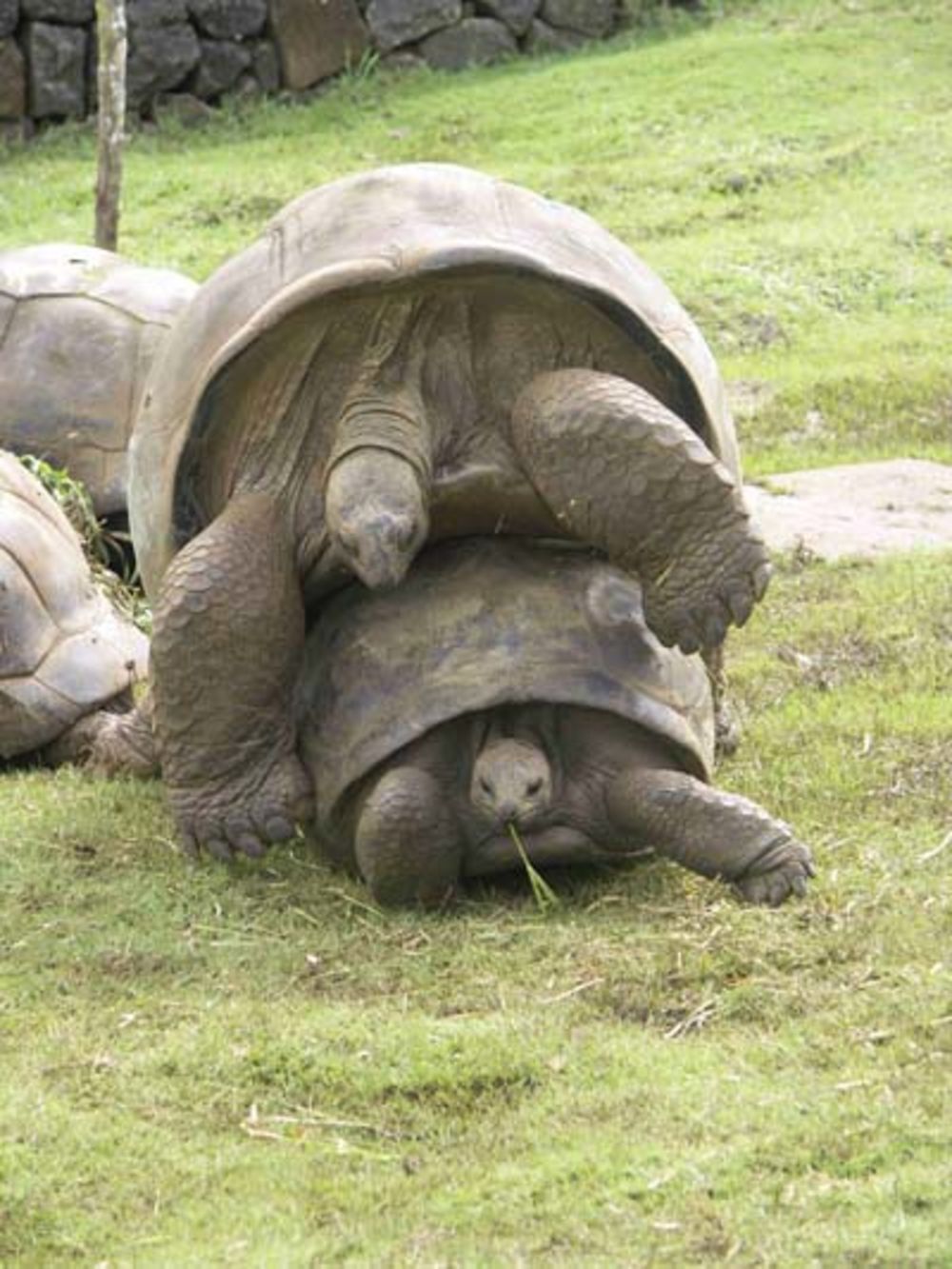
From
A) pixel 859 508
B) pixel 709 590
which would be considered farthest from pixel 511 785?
pixel 859 508

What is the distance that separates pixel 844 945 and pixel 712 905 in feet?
1.20

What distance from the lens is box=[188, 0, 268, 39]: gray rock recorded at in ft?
41.7

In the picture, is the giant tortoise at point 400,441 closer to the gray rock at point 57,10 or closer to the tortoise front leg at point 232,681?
the tortoise front leg at point 232,681

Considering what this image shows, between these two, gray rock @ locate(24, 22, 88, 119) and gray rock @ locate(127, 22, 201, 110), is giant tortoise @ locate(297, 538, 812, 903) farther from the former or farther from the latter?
gray rock @ locate(127, 22, 201, 110)

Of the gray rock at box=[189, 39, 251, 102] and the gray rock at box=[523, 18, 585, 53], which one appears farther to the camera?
the gray rock at box=[523, 18, 585, 53]

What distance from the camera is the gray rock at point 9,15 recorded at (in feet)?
40.4

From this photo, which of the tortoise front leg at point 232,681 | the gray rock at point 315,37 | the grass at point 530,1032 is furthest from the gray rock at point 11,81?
the tortoise front leg at point 232,681

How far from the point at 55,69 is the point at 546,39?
255cm

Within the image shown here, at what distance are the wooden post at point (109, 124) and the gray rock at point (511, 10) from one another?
3923 mm

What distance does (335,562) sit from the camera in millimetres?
4707

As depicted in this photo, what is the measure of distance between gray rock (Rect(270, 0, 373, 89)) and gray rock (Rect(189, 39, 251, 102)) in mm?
205

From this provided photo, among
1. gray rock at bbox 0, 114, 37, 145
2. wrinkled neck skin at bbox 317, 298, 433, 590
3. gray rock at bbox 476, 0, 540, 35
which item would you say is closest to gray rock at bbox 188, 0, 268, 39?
Result: gray rock at bbox 0, 114, 37, 145

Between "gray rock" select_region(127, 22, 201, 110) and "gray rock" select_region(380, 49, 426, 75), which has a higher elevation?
"gray rock" select_region(127, 22, 201, 110)

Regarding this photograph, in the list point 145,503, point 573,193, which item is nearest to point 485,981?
point 145,503
